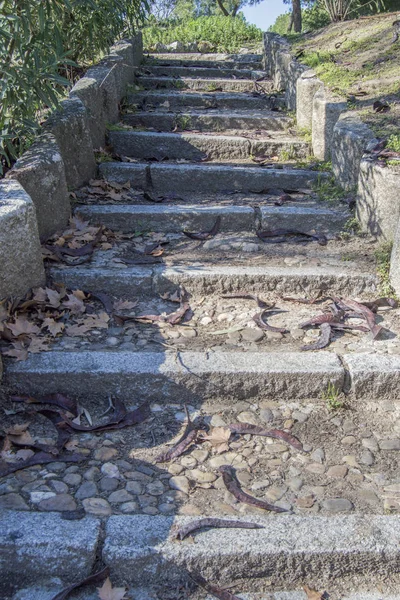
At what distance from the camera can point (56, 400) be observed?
8.86 ft

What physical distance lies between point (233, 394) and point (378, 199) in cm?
166

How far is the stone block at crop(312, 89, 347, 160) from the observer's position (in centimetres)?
506

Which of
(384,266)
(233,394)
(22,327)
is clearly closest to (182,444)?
(233,394)

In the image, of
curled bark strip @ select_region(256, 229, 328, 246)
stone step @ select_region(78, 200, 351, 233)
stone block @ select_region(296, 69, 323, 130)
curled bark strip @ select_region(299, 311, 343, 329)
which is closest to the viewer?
curled bark strip @ select_region(299, 311, 343, 329)

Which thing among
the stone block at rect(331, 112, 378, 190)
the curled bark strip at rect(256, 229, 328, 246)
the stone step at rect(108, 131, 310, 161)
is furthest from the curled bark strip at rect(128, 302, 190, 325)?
the stone step at rect(108, 131, 310, 161)

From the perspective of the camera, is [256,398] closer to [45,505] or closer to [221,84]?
[45,505]

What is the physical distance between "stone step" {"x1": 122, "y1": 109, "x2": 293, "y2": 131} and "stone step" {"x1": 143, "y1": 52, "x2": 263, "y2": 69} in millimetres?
2294

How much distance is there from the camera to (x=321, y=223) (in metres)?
4.11

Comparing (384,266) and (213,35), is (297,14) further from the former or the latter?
(384,266)

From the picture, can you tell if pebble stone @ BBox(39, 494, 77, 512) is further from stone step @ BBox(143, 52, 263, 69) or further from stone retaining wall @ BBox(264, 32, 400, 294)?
stone step @ BBox(143, 52, 263, 69)

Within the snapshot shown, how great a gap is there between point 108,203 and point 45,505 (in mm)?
2662

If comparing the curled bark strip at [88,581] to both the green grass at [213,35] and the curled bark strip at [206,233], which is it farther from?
the green grass at [213,35]

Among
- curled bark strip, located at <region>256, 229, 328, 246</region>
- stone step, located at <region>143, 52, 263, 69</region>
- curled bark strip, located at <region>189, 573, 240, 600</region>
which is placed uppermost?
stone step, located at <region>143, 52, 263, 69</region>

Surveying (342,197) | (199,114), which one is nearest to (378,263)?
(342,197)
